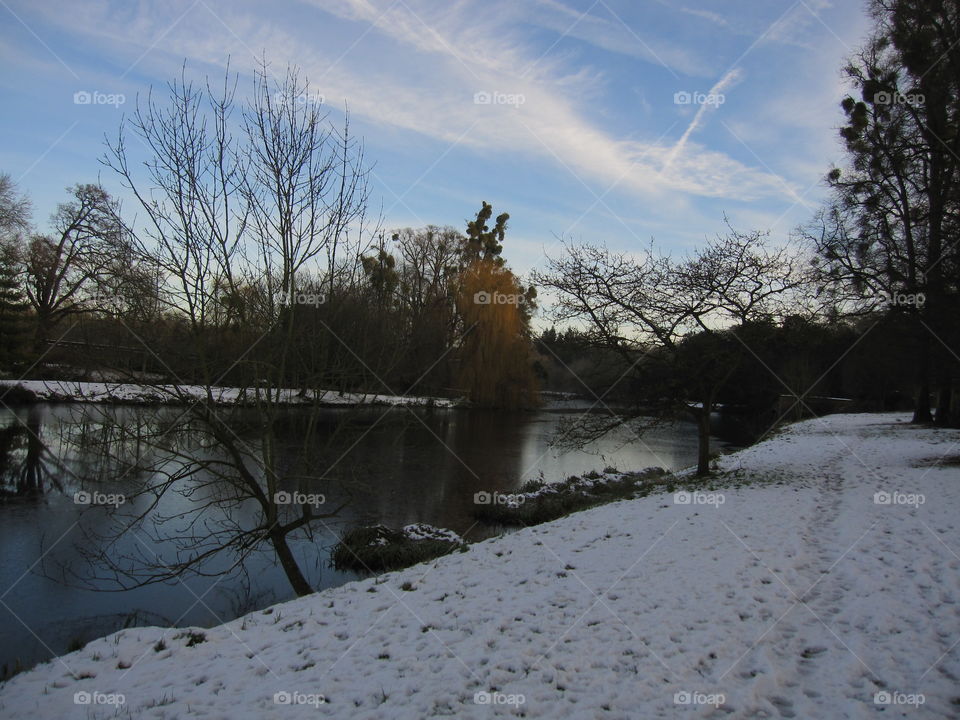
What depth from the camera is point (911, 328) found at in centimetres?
1236

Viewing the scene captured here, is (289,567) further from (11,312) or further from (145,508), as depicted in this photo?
(11,312)

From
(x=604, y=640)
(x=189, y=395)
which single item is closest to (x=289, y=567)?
(x=189, y=395)

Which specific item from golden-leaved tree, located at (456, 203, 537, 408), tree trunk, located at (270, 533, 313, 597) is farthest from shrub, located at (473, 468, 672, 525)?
golden-leaved tree, located at (456, 203, 537, 408)

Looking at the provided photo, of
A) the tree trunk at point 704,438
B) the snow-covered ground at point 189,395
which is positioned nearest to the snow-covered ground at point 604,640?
the snow-covered ground at point 189,395

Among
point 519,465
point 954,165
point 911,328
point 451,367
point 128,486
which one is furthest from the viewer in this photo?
point 451,367

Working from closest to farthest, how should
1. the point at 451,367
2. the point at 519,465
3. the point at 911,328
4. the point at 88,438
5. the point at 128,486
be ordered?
the point at 88,438
the point at 128,486
the point at 911,328
the point at 519,465
the point at 451,367

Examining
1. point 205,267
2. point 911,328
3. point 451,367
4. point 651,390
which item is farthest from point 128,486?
point 451,367

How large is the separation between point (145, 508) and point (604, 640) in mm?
9254

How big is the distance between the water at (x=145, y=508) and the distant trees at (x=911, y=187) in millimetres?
7509

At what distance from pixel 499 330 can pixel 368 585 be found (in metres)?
28.3

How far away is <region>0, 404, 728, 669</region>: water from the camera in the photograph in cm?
664

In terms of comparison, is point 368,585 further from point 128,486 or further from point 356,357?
point 128,486

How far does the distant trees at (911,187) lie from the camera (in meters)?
12.0

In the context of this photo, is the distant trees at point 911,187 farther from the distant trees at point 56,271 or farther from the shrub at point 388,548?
the distant trees at point 56,271
